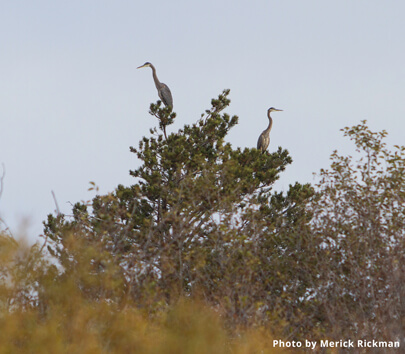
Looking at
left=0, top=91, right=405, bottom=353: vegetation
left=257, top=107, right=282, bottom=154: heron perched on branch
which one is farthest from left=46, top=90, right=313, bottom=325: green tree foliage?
left=257, top=107, right=282, bottom=154: heron perched on branch

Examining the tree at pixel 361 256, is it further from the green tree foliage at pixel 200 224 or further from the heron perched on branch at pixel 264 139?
the heron perched on branch at pixel 264 139

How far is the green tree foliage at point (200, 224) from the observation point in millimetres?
11422

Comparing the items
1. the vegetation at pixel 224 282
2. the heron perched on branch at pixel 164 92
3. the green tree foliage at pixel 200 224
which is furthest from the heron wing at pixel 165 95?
the vegetation at pixel 224 282

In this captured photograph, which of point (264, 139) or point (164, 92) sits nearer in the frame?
point (164, 92)

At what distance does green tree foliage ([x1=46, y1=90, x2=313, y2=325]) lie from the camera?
450 inches

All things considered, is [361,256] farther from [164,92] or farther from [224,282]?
[164,92]

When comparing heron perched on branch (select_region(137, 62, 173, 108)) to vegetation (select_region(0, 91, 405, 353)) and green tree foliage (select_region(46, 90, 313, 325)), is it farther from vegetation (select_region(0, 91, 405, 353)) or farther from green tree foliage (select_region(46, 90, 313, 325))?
vegetation (select_region(0, 91, 405, 353))

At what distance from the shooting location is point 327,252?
486 inches

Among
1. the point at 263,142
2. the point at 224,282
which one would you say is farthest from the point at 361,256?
the point at 263,142

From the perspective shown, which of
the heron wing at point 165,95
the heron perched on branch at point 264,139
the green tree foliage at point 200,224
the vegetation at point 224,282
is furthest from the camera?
the heron perched on branch at point 264,139

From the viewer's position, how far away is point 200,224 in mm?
17438

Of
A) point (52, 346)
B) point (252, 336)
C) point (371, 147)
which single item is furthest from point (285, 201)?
point (52, 346)

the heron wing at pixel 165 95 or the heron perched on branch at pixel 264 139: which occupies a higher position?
the heron wing at pixel 165 95

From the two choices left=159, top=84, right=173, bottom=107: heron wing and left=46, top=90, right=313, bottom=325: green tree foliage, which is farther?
left=159, top=84, right=173, bottom=107: heron wing
